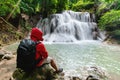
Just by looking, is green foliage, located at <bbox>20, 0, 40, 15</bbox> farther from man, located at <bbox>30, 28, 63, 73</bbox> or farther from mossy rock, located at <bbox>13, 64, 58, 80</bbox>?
man, located at <bbox>30, 28, 63, 73</bbox>

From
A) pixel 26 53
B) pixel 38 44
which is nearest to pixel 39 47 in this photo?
pixel 38 44

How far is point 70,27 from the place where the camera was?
23.1 meters

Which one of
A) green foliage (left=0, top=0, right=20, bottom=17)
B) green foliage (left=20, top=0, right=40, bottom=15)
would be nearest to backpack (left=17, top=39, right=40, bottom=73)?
green foliage (left=0, top=0, right=20, bottom=17)

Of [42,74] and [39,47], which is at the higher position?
[39,47]

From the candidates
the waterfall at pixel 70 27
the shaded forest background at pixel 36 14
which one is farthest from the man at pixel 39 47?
the waterfall at pixel 70 27

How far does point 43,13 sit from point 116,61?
19.0 metres

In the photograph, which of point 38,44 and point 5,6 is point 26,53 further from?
point 5,6

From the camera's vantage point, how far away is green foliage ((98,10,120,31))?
18047 millimetres

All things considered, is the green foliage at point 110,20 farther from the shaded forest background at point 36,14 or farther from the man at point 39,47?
the man at point 39,47

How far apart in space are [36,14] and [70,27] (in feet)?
19.8

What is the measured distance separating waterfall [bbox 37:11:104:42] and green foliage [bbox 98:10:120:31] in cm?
130

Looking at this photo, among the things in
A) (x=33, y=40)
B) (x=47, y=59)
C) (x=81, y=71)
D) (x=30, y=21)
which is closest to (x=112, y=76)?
(x=81, y=71)

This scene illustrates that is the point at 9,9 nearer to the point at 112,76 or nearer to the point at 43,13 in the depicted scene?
the point at 43,13

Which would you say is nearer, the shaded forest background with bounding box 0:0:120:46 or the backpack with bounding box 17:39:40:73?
the backpack with bounding box 17:39:40:73
